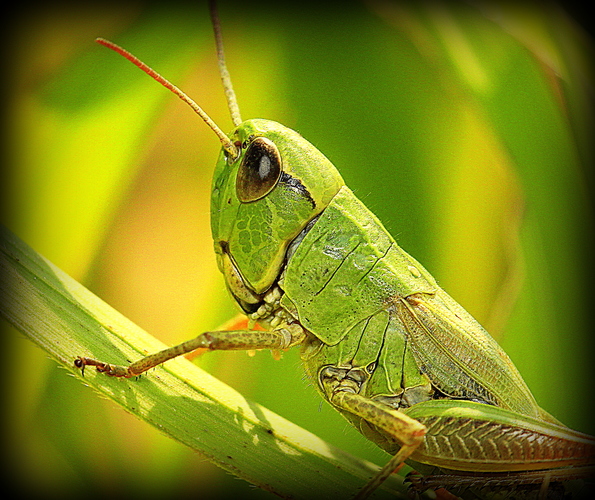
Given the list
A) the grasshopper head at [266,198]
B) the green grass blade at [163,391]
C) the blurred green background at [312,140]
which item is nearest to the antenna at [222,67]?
the grasshopper head at [266,198]

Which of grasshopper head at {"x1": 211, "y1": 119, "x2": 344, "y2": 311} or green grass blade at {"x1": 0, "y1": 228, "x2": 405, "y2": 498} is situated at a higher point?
grasshopper head at {"x1": 211, "y1": 119, "x2": 344, "y2": 311}

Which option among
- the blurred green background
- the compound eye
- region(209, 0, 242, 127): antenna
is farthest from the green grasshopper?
the blurred green background

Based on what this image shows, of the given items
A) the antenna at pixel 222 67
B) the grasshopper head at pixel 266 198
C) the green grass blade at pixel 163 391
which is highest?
the antenna at pixel 222 67

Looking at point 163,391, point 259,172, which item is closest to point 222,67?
point 259,172

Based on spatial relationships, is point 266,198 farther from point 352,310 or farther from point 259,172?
point 352,310

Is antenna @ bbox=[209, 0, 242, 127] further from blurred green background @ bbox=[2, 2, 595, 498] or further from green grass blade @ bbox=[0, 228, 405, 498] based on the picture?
green grass blade @ bbox=[0, 228, 405, 498]

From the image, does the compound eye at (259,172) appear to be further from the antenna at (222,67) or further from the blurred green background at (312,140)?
the blurred green background at (312,140)

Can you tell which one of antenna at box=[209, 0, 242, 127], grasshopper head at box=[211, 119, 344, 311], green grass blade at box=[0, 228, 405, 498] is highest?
antenna at box=[209, 0, 242, 127]
